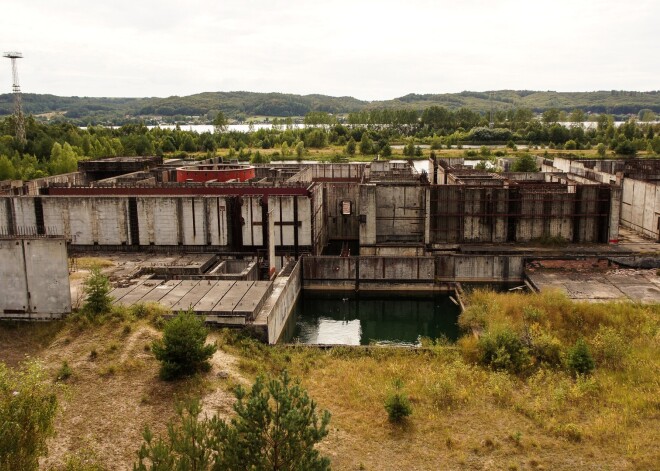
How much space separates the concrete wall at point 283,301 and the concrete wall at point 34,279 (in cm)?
809

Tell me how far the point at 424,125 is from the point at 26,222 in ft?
384

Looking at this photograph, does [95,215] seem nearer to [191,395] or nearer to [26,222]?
[26,222]

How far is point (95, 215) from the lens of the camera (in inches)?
1436

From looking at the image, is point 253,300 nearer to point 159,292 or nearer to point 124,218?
point 159,292

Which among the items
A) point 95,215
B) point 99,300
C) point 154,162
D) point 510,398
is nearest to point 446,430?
point 510,398

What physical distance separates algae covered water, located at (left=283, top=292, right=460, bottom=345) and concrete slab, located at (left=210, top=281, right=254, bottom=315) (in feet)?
11.3

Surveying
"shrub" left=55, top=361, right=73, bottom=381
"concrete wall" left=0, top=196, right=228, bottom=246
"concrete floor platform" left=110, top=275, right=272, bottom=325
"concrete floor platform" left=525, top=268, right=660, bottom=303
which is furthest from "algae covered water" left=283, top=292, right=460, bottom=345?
"shrub" left=55, top=361, right=73, bottom=381

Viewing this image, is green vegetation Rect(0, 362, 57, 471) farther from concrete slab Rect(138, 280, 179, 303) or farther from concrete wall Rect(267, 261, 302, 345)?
concrete slab Rect(138, 280, 179, 303)

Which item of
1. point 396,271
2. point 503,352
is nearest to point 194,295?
point 503,352

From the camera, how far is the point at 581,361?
2084cm

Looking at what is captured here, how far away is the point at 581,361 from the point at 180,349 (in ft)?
44.9

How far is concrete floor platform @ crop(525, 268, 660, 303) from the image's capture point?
30.8 meters

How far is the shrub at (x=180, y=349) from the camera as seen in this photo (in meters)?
18.7

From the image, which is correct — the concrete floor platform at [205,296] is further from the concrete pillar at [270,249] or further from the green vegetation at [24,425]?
the green vegetation at [24,425]
